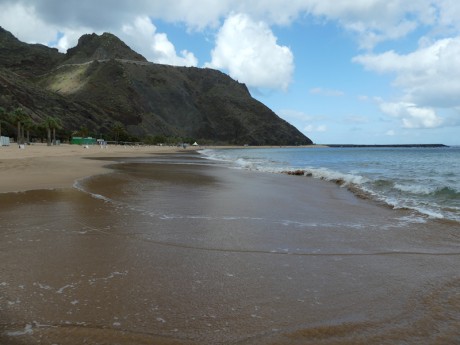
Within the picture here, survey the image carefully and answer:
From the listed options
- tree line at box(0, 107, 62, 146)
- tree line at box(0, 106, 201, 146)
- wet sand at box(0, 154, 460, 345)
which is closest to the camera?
wet sand at box(0, 154, 460, 345)

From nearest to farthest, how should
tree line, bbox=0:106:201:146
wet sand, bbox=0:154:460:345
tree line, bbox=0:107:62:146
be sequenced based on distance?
wet sand, bbox=0:154:460:345 → tree line, bbox=0:107:62:146 → tree line, bbox=0:106:201:146

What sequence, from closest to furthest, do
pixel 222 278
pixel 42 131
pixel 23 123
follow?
pixel 222 278 < pixel 23 123 < pixel 42 131

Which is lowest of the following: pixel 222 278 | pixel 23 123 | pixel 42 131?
pixel 222 278

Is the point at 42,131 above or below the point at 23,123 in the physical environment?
below

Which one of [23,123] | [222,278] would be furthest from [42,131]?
[222,278]

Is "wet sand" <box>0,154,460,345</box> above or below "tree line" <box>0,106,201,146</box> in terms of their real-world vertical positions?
below

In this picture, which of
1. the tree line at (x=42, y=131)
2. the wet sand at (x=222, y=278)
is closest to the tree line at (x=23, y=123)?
the tree line at (x=42, y=131)

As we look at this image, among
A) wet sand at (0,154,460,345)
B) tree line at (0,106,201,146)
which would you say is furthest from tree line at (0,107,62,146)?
wet sand at (0,154,460,345)

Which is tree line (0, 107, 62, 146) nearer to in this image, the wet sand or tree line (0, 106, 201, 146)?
tree line (0, 106, 201, 146)

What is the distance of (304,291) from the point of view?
176 inches

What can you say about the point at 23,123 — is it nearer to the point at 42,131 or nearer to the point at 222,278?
the point at 42,131

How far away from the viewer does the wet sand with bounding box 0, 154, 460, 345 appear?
3455mm

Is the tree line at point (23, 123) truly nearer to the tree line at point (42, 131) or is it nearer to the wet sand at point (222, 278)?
the tree line at point (42, 131)

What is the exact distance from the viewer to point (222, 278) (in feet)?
15.9
